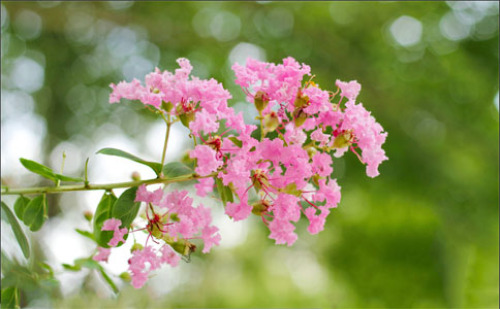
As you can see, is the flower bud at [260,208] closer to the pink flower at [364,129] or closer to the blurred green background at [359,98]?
the pink flower at [364,129]

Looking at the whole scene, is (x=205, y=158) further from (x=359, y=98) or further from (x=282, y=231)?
(x=359, y=98)

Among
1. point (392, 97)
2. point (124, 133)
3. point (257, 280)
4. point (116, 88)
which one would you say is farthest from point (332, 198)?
point (257, 280)

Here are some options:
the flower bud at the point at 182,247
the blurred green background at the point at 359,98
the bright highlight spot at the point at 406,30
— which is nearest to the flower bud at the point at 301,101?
the flower bud at the point at 182,247

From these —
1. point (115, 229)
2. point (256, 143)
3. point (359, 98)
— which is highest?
point (359, 98)

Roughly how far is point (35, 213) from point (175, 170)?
0.82ft

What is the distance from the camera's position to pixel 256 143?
526 millimetres

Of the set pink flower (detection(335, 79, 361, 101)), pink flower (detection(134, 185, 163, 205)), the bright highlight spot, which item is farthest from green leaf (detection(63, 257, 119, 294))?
the bright highlight spot

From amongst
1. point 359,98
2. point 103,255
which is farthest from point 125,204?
point 359,98

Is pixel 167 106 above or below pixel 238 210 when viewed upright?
above

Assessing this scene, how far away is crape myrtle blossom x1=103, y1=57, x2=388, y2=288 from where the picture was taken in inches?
20.8

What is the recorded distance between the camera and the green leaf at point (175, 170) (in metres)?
0.55

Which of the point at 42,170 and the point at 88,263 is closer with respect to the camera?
the point at 42,170

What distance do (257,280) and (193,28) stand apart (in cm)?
362

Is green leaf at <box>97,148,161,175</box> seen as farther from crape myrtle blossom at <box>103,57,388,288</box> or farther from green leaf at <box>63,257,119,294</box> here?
green leaf at <box>63,257,119,294</box>
